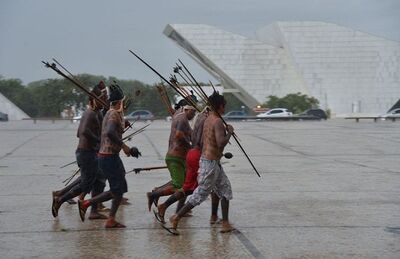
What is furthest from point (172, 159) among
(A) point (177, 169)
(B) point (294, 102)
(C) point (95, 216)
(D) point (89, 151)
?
(B) point (294, 102)

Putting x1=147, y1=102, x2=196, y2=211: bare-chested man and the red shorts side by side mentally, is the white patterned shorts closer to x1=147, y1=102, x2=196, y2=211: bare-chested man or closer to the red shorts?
the red shorts

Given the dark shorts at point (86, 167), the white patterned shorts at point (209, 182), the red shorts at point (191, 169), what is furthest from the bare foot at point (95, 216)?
the white patterned shorts at point (209, 182)

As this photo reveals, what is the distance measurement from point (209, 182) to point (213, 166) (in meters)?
0.17

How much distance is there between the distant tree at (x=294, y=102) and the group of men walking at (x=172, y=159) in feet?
197

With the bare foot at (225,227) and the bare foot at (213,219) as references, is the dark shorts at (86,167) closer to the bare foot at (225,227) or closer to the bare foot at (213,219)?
the bare foot at (213,219)

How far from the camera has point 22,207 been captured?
9.05m

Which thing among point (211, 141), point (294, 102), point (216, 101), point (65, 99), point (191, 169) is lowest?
point (191, 169)

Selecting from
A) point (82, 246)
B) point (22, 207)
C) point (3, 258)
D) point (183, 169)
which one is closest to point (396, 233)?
point (183, 169)

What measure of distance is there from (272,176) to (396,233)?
531 cm

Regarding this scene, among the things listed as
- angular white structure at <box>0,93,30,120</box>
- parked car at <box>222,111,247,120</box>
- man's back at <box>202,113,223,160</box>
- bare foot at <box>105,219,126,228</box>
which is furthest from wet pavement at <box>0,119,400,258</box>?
angular white structure at <box>0,93,30,120</box>

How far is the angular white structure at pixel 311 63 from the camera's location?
73312 mm

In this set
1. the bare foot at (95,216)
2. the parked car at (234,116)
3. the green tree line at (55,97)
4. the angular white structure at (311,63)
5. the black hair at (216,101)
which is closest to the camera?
the black hair at (216,101)

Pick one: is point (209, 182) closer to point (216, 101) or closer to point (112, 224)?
point (216, 101)

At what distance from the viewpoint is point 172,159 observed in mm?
8078
